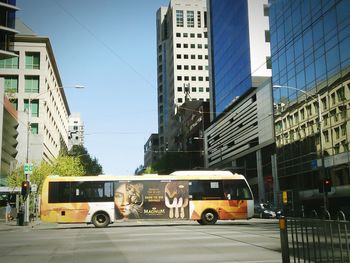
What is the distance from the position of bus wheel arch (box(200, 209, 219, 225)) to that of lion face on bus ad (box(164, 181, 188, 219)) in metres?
1.28

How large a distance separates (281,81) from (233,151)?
2699 centimetres

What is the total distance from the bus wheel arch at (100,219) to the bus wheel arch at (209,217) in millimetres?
5984

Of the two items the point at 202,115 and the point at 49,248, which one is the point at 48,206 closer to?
the point at 49,248

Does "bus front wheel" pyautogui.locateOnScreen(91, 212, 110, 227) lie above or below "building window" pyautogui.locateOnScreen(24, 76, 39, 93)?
below

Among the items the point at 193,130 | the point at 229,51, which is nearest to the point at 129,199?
the point at 229,51

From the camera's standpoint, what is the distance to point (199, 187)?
30.8 meters

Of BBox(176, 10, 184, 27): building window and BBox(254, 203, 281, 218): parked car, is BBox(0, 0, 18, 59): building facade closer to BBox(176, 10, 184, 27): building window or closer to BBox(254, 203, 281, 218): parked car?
BBox(254, 203, 281, 218): parked car

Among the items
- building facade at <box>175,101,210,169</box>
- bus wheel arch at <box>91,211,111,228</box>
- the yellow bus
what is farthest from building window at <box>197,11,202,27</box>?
bus wheel arch at <box>91,211,111,228</box>

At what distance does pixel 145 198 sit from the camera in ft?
98.7

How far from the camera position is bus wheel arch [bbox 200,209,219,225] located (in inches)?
1184

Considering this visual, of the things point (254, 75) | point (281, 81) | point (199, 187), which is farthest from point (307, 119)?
point (254, 75)

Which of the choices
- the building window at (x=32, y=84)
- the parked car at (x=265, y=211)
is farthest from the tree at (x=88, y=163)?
the parked car at (x=265, y=211)

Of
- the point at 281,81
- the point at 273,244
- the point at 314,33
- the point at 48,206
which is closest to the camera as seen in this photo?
the point at 273,244

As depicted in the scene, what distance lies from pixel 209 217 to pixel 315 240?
2359 cm
